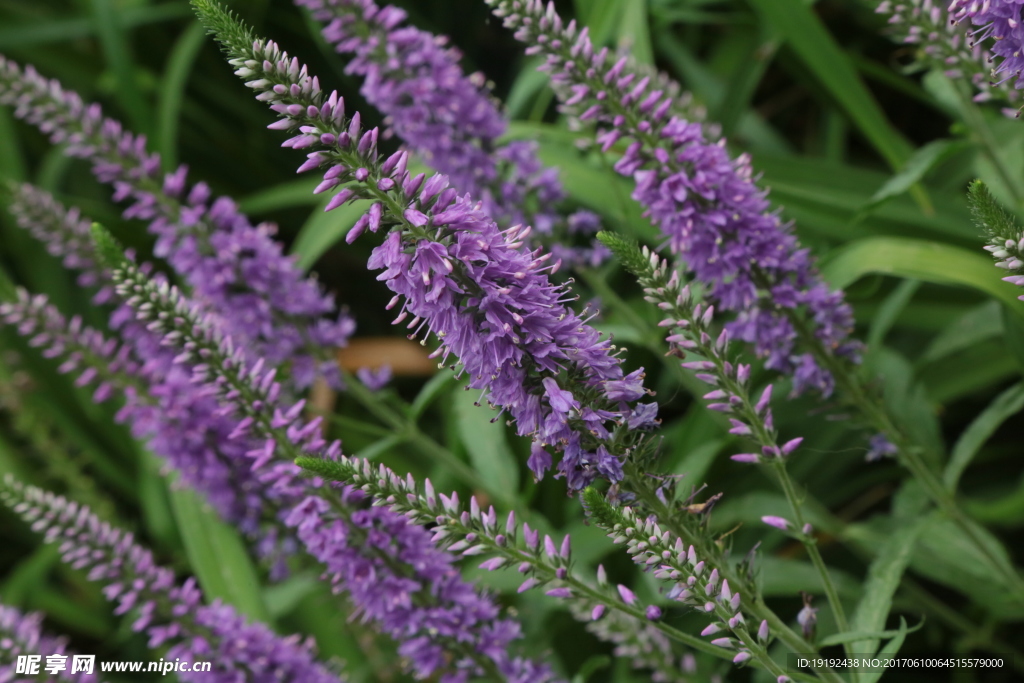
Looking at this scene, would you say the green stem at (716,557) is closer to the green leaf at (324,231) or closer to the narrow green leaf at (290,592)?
the narrow green leaf at (290,592)

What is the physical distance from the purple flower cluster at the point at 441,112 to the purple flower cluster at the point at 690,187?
65 cm

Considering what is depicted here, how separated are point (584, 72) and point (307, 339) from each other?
5.42 feet

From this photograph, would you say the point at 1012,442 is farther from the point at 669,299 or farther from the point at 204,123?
the point at 204,123

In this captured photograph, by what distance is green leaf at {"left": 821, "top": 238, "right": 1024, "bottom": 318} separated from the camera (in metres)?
2.82

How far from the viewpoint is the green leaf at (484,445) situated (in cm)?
350

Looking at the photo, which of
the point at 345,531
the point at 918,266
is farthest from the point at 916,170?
the point at 345,531

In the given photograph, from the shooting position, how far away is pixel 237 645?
286cm

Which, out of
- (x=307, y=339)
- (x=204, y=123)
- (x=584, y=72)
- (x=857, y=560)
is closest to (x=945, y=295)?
(x=857, y=560)

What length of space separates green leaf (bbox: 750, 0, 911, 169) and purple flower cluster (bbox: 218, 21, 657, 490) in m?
2.38

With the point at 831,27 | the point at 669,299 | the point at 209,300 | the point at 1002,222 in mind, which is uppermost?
the point at 831,27

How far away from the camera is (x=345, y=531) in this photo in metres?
2.51

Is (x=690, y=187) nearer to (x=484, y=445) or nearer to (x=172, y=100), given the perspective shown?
(x=484, y=445)

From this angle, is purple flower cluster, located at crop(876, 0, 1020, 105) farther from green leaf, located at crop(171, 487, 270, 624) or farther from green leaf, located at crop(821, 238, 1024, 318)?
green leaf, located at crop(171, 487, 270, 624)

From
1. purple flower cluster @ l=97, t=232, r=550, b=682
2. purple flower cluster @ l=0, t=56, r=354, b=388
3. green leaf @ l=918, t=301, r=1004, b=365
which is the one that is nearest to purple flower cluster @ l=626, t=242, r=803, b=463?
purple flower cluster @ l=97, t=232, r=550, b=682
